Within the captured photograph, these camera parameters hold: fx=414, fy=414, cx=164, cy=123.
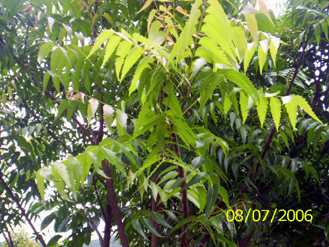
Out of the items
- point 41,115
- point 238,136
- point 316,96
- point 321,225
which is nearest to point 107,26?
point 41,115

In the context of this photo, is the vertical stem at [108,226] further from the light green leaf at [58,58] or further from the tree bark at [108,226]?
the light green leaf at [58,58]

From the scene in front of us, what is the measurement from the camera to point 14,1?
1041mm

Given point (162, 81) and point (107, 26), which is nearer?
point (162, 81)

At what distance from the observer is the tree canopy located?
2.39 feet

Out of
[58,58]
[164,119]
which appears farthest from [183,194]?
[58,58]

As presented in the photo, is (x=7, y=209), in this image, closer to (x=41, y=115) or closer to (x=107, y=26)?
(x=41, y=115)

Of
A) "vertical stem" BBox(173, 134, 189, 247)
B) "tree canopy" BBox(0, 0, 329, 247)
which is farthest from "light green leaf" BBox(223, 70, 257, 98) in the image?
"vertical stem" BBox(173, 134, 189, 247)

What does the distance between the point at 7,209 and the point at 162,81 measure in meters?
1.12

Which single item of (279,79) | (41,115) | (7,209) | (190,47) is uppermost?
(190,47)

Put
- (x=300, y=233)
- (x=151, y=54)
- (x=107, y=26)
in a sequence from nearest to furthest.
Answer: (x=151, y=54) → (x=107, y=26) → (x=300, y=233)
